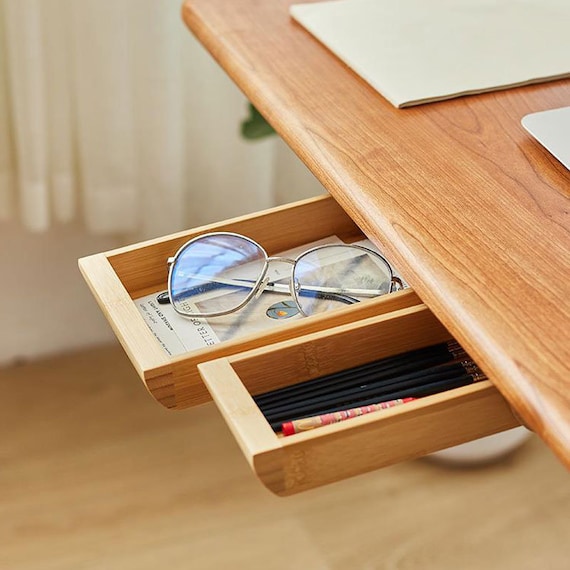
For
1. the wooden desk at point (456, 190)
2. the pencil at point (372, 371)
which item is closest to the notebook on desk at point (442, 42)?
the wooden desk at point (456, 190)

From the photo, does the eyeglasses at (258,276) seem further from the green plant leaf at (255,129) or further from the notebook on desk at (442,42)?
the green plant leaf at (255,129)

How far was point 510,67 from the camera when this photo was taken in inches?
34.5

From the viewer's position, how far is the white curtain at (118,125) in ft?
4.68

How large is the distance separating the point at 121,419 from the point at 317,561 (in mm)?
449

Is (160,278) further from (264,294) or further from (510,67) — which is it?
(510,67)

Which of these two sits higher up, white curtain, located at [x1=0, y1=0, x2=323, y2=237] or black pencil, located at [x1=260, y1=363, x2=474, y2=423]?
black pencil, located at [x1=260, y1=363, x2=474, y2=423]

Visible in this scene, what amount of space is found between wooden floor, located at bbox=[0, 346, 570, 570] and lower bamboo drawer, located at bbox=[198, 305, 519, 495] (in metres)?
0.81

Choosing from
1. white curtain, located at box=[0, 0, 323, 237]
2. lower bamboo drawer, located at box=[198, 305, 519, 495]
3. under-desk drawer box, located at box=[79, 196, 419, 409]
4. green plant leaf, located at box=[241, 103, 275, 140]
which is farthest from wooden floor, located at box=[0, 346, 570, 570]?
lower bamboo drawer, located at box=[198, 305, 519, 495]

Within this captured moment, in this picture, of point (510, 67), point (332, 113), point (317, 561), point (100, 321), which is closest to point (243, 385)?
point (332, 113)

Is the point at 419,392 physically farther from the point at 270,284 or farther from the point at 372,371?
the point at 270,284

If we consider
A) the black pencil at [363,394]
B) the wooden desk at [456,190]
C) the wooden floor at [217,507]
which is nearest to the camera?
the wooden desk at [456,190]

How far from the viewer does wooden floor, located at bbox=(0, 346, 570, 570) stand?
4.67ft

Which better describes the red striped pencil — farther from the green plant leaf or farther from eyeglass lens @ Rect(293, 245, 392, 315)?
the green plant leaf

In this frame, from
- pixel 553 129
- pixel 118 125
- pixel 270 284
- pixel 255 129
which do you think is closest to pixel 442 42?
pixel 553 129
